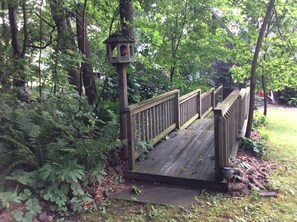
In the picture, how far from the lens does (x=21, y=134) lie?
323 cm

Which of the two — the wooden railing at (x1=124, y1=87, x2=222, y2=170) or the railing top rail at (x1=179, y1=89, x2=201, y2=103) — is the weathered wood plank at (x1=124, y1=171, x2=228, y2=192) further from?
the railing top rail at (x1=179, y1=89, x2=201, y2=103)

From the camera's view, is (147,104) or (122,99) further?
(147,104)

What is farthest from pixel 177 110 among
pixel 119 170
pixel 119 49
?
pixel 119 49

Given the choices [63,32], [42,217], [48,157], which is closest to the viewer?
[42,217]

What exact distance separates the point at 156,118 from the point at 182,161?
3.33 feet

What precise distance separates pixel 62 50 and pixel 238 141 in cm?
347

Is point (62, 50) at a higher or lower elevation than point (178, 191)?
higher

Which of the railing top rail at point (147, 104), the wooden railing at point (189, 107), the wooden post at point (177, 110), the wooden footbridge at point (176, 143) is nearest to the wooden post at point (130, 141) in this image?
the wooden footbridge at point (176, 143)

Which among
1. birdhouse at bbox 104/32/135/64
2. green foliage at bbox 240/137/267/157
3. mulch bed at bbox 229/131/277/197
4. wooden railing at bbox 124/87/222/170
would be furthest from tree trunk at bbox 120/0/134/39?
mulch bed at bbox 229/131/277/197

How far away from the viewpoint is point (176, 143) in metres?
5.14

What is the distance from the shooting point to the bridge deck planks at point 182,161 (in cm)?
362

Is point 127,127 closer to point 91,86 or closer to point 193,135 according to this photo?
point 91,86

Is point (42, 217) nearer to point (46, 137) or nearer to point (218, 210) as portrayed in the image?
point (46, 137)

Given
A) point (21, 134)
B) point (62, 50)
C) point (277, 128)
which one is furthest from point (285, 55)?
point (21, 134)
